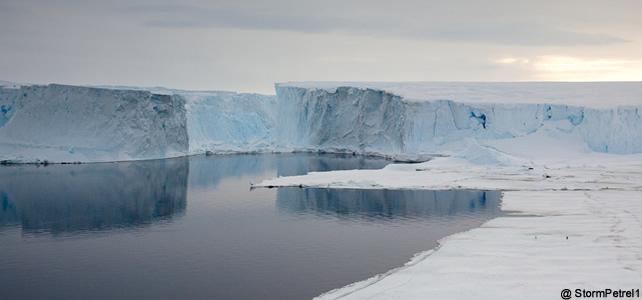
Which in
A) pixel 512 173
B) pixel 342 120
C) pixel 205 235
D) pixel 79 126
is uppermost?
pixel 342 120

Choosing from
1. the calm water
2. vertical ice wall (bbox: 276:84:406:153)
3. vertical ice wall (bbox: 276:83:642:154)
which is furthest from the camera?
vertical ice wall (bbox: 276:84:406:153)

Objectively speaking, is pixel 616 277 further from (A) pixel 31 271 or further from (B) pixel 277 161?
(B) pixel 277 161

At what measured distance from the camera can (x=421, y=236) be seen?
10789mm

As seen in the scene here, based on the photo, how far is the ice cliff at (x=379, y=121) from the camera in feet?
82.4

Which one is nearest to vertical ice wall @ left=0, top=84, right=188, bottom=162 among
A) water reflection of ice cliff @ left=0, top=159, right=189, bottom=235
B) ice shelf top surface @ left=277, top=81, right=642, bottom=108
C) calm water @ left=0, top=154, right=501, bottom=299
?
water reflection of ice cliff @ left=0, top=159, right=189, bottom=235

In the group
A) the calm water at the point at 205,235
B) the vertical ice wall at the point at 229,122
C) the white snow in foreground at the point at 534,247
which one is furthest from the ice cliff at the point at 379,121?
the calm water at the point at 205,235

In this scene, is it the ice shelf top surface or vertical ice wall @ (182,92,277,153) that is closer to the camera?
the ice shelf top surface

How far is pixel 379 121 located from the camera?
3294 cm

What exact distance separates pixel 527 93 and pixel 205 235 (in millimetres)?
24532

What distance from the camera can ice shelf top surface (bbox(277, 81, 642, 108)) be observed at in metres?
27.6

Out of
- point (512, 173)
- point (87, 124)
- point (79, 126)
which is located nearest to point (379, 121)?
point (512, 173)

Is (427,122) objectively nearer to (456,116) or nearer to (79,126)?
(456,116)

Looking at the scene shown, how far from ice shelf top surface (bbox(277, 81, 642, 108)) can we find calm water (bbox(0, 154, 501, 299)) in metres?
14.0

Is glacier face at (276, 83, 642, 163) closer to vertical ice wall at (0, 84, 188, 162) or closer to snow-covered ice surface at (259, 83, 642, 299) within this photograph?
snow-covered ice surface at (259, 83, 642, 299)
